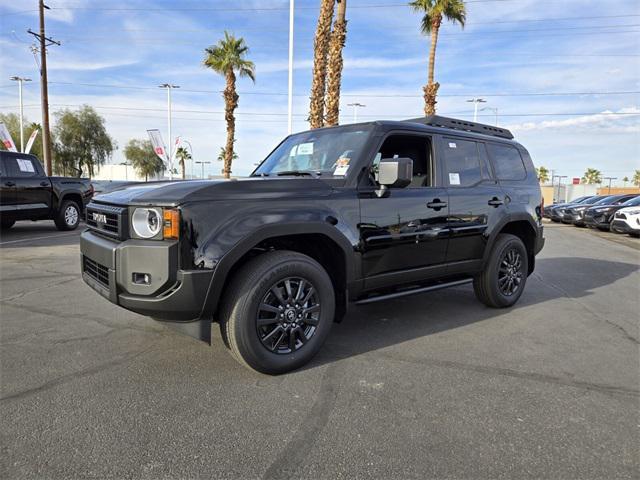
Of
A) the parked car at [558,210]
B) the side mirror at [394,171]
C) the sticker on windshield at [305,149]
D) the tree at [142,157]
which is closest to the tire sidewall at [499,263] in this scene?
the side mirror at [394,171]

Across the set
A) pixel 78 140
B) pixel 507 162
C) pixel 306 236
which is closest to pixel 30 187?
pixel 306 236

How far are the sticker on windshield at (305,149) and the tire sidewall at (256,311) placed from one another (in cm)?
138

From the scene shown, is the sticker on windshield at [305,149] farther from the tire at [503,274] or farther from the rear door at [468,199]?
the tire at [503,274]

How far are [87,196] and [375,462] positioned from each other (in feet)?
39.8

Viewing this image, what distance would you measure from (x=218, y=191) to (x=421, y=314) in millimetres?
2881

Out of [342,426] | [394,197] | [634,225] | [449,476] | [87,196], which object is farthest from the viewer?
[634,225]

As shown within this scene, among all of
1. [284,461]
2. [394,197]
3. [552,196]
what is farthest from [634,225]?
[552,196]

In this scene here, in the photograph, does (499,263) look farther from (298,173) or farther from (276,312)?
(276,312)

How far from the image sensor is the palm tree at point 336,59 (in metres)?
15.0

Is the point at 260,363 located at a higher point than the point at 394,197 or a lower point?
lower

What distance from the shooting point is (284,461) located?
2.24 meters

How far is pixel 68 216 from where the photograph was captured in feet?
38.4

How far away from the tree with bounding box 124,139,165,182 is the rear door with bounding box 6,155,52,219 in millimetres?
54654

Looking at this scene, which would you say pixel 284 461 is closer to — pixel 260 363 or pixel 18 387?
pixel 260 363
